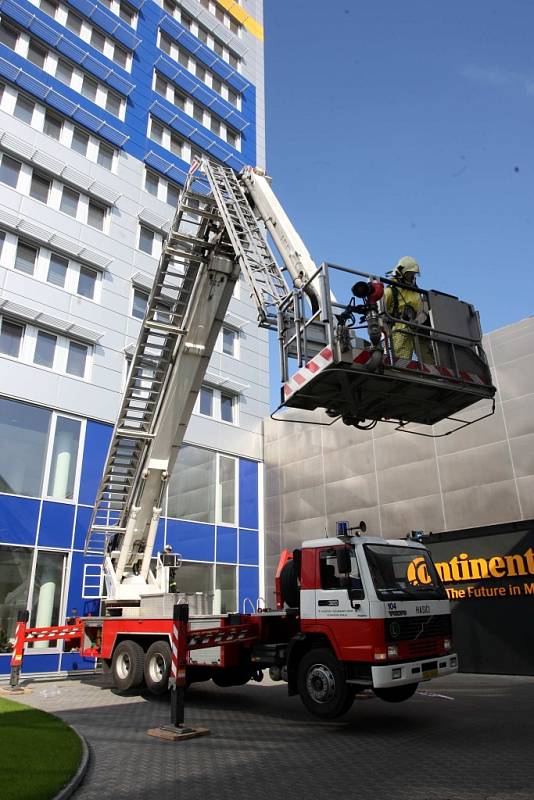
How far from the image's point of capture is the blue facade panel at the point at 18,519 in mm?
14992

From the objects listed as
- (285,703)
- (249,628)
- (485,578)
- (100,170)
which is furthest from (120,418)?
(100,170)

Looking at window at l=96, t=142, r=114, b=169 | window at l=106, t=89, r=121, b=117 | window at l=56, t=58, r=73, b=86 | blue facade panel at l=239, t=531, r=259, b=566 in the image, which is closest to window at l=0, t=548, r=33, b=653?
blue facade panel at l=239, t=531, r=259, b=566

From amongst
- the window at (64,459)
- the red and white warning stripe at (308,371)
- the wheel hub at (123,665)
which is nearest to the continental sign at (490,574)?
the wheel hub at (123,665)

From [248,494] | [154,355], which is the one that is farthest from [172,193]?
[154,355]

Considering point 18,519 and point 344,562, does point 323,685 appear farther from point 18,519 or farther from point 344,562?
point 18,519

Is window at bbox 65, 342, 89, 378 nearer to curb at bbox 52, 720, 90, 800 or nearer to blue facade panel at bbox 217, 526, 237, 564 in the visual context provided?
blue facade panel at bbox 217, 526, 237, 564

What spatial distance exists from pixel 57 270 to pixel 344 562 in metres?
14.4

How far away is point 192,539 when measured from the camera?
19594 mm

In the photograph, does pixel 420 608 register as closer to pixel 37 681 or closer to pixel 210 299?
pixel 210 299

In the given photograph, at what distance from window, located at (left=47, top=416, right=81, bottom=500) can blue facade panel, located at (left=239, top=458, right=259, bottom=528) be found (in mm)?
6975

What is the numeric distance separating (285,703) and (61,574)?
8.41 metres

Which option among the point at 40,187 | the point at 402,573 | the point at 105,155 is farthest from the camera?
the point at 105,155

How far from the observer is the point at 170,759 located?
20.4 ft

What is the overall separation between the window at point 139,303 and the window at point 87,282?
1545 millimetres
